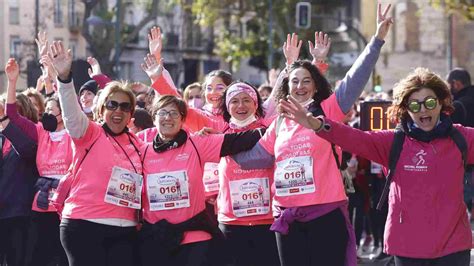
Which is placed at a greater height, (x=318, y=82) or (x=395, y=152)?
(x=318, y=82)

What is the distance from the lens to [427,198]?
291 inches

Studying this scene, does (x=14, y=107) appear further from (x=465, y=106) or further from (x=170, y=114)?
(x=465, y=106)

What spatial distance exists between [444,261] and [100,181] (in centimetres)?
260

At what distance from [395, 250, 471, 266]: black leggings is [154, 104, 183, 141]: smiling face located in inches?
82.3

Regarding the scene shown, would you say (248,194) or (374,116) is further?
(374,116)

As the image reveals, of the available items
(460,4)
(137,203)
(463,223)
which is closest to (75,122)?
(137,203)

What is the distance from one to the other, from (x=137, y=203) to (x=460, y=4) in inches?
729

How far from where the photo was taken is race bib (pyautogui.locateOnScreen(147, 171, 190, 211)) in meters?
8.55

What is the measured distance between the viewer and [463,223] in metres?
7.53

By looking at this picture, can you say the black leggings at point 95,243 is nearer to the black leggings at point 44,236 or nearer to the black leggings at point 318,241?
the black leggings at point 318,241

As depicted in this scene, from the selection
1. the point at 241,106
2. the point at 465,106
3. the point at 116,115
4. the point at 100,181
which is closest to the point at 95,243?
the point at 100,181

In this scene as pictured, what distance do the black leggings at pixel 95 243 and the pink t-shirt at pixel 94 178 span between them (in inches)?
3.1

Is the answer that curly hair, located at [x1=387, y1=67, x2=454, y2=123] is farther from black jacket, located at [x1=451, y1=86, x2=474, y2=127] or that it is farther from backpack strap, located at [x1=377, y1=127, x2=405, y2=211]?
black jacket, located at [x1=451, y1=86, x2=474, y2=127]

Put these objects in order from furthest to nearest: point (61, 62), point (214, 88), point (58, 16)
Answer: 1. point (58, 16)
2. point (214, 88)
3. point (61, 62)
